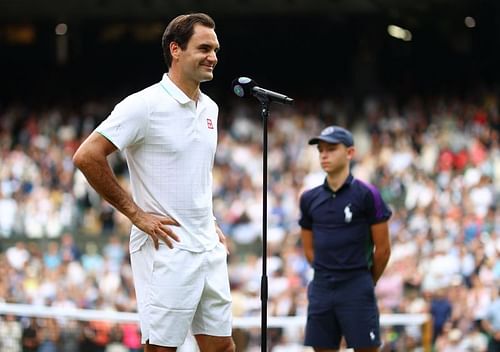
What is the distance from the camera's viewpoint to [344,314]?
24.1ft

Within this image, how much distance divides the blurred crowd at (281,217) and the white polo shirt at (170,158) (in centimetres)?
498

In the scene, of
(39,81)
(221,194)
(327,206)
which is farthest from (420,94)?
(327,206)

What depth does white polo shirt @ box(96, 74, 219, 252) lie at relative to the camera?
17.5 ft

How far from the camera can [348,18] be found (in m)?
25.0

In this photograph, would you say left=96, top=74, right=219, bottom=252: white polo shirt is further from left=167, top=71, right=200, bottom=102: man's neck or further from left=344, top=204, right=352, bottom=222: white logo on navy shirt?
left=344, top=204, right=352, bottom=222: white logo on navy shirt

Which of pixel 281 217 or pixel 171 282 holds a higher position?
pixel 281 217

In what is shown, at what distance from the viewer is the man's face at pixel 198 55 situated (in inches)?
213

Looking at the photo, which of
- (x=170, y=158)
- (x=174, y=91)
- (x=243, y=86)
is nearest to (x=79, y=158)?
(x=170, y=158)

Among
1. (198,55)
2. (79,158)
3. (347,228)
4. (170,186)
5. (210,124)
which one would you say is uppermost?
(198,55)

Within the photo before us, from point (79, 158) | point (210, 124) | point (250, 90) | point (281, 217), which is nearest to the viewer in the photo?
point (79, 158)

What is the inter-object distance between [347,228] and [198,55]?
2.36m

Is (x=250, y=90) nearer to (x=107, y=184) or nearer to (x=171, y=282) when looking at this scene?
(x=107, y=184)

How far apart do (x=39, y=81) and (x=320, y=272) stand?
2050cm

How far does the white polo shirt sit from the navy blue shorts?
2114 millimetres
